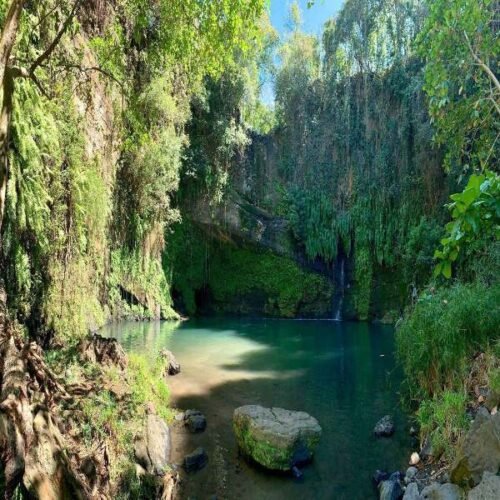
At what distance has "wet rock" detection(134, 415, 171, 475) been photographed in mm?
4742

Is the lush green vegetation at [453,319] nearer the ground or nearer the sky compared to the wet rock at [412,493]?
nearer the sky

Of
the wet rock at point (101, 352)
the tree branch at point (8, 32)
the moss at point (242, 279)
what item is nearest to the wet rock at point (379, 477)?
the wet rock at point (101, 352)

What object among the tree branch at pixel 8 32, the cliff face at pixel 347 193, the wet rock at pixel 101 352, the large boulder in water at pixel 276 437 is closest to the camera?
the tree branch at pixel 8 32

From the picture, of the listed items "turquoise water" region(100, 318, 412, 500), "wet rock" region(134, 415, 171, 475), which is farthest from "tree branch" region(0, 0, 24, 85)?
"turquoise water" region(100, 318, 412, 500)

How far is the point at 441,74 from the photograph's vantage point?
600cm

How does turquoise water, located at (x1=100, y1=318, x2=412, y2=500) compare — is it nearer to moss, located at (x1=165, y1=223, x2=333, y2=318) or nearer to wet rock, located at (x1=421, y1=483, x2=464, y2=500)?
wet rock, located at (x1=421, y1=483, x2=464, y2=500)

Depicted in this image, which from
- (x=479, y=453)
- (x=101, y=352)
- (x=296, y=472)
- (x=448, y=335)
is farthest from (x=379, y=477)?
(x=101, y=352)

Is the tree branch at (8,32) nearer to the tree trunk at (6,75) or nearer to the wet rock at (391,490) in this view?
the tree trunk at (6,75)

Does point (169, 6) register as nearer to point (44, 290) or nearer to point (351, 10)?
point (44, 290)

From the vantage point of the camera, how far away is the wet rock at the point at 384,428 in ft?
19.7

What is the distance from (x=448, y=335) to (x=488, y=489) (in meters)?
2.91

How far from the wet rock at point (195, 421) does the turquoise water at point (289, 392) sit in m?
0.12

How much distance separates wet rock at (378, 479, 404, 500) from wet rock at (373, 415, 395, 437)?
1.40m

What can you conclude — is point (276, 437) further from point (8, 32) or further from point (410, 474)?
point (8, 32)
